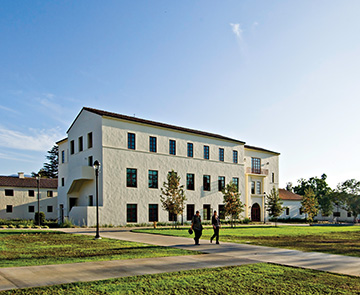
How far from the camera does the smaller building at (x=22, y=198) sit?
5431 cm

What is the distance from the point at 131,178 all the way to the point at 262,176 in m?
23.4

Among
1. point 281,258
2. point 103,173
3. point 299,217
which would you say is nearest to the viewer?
point 281,258

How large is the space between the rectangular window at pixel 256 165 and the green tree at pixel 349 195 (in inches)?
934

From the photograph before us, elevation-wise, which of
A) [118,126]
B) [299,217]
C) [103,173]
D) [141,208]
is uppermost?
[118,126]

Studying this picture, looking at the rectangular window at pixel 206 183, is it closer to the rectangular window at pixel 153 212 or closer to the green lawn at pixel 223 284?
the rectangular window at pixel 153 212

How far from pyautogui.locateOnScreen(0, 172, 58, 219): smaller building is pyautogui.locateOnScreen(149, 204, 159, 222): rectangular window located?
25377mm

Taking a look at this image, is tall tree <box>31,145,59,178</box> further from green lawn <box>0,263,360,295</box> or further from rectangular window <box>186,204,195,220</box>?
green lawn <box>0,263,360,295</box>

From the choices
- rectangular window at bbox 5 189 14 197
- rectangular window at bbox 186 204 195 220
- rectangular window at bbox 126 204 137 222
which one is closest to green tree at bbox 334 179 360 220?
rectangular window at bbox 186 204 195 220

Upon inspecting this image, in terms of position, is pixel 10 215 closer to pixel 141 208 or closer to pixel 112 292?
pixel 141 208

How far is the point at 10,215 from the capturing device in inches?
2147

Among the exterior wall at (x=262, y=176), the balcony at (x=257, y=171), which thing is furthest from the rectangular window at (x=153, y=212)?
the balcony at (x=257, y=171)

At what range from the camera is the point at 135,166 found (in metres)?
37.8

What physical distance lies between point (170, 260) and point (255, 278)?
3496 millimetres

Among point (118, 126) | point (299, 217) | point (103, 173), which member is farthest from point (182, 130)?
point (299, 217)
